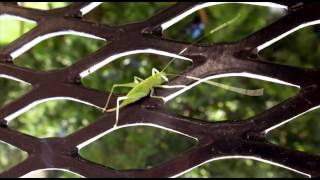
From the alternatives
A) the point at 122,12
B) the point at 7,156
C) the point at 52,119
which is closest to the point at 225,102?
the point at 122,12

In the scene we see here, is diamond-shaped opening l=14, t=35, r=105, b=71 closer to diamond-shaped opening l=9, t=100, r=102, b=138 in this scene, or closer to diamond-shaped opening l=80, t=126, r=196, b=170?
diamond-shaped opening l=9, t=100, r=102, b=138

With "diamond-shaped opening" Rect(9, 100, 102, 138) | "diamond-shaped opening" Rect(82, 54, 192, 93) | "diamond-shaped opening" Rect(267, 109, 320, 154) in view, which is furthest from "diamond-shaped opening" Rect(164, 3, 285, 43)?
"diamond-shaped opening" Rect(9, 100, 102, 138)

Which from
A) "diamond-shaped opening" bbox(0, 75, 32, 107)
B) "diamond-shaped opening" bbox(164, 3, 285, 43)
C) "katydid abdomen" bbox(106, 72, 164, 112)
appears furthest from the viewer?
"diamond-shaped opening" bbox(0, 75, 32, 107)

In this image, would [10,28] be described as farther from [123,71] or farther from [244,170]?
[244,170]

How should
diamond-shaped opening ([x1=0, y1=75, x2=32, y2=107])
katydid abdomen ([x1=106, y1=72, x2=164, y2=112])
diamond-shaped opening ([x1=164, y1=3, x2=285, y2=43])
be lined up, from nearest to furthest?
katydid abdomen ([x1=106, y1=72, x2=164, y2=112]) → diamond-shaped opening ([x1=164, y1=3, x2=285, y2=43]) → diamond-shaped opening ([x1=0, y1=75, x2=32, y2=107])

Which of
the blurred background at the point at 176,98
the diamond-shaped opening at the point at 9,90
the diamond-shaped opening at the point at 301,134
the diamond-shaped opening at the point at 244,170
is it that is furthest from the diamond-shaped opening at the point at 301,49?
the diamond-shaped opening at the point at 9,90

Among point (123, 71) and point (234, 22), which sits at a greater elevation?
point (234, 22)

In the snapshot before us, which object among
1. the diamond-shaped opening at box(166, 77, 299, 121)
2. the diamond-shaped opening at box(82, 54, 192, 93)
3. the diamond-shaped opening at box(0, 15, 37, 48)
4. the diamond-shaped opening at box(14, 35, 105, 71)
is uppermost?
the diamond-shaped opening at box(0, 15, 37, 48)

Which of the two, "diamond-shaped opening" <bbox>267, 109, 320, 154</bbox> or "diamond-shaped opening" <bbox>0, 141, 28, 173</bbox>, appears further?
"diamond-shaped opening" <bbox>0, 141, 28, 173</bbox>
